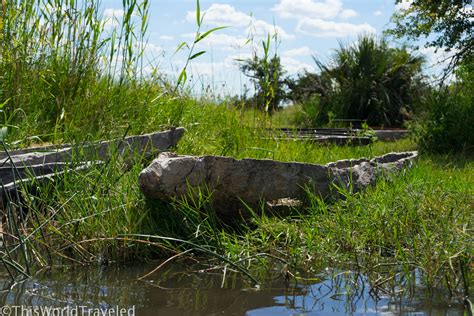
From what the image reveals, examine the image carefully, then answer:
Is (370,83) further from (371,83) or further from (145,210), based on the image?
(145,210)

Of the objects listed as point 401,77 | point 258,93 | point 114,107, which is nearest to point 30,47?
point 114,107

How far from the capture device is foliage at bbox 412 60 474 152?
893 cm

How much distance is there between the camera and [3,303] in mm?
2973

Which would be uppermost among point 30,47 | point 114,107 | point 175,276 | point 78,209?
point 30,47

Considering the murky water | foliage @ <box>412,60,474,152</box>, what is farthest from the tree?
the murky water

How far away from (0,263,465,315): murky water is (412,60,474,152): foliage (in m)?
5.73

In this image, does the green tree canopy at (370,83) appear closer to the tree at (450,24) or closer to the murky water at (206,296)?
the tree at (450,24)

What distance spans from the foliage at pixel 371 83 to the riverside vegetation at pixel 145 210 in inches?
343

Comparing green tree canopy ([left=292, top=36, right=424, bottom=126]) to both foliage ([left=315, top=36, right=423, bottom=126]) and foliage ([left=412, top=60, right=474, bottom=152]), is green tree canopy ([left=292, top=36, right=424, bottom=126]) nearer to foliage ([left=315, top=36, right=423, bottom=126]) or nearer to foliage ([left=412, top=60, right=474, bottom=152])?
foliage ([left=315, top=36, right=423, bottom=126])

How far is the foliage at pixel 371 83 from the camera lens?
1499 centimetres

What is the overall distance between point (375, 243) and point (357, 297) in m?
0.74

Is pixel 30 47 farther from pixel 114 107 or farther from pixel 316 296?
pixel 316 296

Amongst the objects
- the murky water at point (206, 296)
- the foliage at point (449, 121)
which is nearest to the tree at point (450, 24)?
the foliage at point (449, 121)

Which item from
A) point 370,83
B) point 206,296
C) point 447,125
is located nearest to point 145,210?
point 206,296
